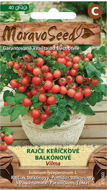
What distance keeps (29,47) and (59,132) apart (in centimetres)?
43

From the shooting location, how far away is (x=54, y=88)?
5.88 feet

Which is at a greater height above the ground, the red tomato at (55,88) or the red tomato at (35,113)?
the red tomato at (55,88)

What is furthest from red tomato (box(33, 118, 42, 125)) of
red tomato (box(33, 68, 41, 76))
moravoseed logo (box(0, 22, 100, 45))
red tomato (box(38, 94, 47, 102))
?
moravoseed logo (box(0, 22, 100, 45))

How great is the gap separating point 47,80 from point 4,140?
0.39 meters

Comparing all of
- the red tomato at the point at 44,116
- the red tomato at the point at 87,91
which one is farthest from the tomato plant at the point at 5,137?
the red tomato at the point at 87,91

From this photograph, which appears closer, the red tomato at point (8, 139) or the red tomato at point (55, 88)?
the red tomato at point (55, 88)

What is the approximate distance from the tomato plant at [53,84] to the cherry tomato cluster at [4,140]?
0.14 metres

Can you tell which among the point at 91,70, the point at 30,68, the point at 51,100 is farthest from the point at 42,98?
the point at 91,70

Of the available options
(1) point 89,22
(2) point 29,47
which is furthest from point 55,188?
(1) point 89,22

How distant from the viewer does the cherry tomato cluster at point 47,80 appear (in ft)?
5.90

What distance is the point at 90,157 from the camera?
6.15 ft

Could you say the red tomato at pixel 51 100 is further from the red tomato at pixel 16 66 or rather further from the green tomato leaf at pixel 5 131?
the green tomato leaf at pixel 5 131

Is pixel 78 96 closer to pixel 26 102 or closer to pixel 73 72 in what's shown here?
pixel 73 72

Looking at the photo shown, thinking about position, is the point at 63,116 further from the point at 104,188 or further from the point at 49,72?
the point at 104,188
